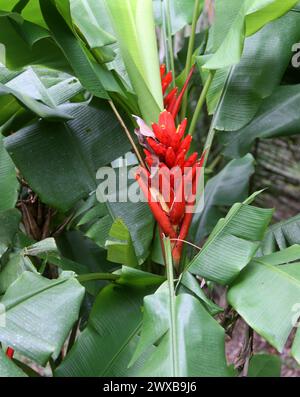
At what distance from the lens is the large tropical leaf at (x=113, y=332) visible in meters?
0.94

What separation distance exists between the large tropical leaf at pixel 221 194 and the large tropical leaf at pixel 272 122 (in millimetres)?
246

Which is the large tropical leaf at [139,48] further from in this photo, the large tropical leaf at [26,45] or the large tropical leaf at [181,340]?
the large tropical leaf at [181,340]

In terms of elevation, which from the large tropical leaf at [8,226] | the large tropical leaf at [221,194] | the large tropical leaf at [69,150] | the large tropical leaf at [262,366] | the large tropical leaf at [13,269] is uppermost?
the large tropical leaf at [69,150]

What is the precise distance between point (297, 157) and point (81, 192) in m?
1.29

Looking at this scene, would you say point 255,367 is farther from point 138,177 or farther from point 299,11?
point 299,11

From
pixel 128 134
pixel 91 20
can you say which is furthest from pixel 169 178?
pixel 91 20

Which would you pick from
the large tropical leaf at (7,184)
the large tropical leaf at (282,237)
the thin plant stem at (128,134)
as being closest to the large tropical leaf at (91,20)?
the thin plant stem at (128,134)

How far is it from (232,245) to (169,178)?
6.6 inches

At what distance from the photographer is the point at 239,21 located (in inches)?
40.6

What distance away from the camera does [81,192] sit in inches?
46.4

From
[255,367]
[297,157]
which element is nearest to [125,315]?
[255,367]

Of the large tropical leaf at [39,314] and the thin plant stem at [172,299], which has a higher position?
the large tropical leaf at [39,314]

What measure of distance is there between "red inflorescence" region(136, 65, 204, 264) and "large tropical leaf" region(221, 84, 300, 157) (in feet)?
1.01

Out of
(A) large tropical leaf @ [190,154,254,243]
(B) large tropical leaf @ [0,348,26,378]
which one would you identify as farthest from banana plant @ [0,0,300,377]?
(A) large tropical leaf @ [190,154,254,243]
